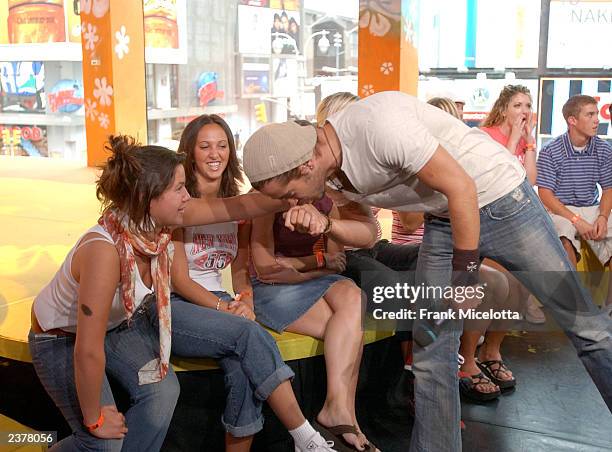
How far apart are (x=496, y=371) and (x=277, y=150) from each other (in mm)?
1627

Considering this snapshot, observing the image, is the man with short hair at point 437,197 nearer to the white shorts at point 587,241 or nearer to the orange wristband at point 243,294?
the orange wristband at point 243,294

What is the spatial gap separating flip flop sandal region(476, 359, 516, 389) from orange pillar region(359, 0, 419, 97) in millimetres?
3667

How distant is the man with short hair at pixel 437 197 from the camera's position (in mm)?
1663

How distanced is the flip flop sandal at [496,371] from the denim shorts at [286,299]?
883 mm

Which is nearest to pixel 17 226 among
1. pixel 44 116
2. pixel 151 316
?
pixel 151 316

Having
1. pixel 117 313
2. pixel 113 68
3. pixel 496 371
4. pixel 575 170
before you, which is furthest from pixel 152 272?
pixel 113 68

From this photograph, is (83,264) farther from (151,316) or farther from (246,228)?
(246,228)

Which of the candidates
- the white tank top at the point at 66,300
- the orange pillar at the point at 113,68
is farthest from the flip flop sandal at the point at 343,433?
the orange pillar at the point at 113,68

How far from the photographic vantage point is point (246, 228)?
2.39 metres

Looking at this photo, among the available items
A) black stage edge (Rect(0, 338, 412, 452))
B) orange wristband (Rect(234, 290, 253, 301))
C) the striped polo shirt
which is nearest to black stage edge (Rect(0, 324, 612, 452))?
black stage edge (Rect(0, 338, 412, 452))

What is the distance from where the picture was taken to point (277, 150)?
1.66 m

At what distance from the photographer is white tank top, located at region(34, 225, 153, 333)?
1781mm

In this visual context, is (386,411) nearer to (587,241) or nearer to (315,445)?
(315,445)

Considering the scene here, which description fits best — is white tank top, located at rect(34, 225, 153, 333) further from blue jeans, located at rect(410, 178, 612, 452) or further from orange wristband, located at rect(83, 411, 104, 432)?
blue jeans, located at rect(410, 178, 612, 452)
